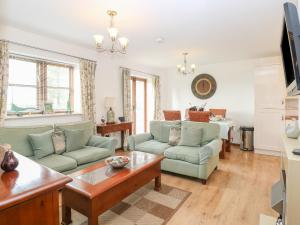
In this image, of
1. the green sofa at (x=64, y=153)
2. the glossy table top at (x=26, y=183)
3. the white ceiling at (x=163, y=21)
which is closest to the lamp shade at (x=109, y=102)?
the green sofa at (x=64, y=153)

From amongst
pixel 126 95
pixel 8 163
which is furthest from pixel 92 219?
pixel 126 95

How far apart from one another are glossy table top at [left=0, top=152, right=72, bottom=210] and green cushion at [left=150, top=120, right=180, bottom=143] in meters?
2.92

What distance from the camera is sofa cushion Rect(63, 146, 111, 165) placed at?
290cm

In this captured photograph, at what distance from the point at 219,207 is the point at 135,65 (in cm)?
435

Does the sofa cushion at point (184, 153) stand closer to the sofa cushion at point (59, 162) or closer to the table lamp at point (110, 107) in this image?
the sofa cushion at point (59, 162)

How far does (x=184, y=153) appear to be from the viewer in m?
3.08

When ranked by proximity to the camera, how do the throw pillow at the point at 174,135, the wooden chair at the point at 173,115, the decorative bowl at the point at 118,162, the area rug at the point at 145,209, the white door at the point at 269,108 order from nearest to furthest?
the area rug at the point at 145,209
the decorative bowl at the point at 118,162
the throw pillow at the point at 174,135
the white door at the point at 269,108
the wooden chair at the point at 173,115

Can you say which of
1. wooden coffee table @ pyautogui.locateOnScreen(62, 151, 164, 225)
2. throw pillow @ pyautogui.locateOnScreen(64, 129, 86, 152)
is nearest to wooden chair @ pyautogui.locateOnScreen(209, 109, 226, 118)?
wooden coffee table @ pyautogui.locateOnScreen(62, 151, 164, 225)

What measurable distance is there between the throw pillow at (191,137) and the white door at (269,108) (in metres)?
2.16

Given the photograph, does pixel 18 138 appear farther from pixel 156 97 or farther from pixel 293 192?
pixel 156 97

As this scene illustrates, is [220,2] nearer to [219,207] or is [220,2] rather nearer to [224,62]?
[219,207]

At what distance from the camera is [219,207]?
229cm

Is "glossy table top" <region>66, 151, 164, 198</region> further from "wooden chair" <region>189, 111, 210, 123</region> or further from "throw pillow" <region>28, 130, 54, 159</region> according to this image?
"wooden chair" <region>189, 111, 210, 123</region>

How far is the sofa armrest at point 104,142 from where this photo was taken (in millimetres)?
3400
